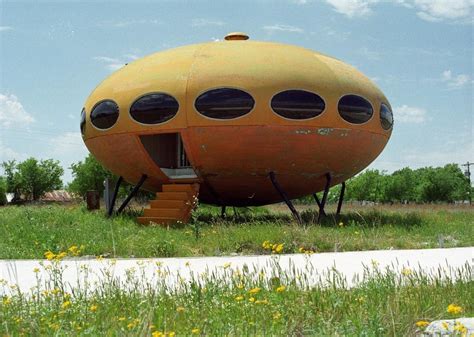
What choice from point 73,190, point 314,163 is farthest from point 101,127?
point 73,190

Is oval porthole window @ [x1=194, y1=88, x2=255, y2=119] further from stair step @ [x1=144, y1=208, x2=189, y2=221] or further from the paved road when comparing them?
the paved road

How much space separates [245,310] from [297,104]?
10524 mm

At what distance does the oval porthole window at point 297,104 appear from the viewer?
1448cm

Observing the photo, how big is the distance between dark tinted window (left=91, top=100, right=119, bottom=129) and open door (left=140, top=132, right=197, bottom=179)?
38.9 inches

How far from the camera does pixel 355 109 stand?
1540 cm

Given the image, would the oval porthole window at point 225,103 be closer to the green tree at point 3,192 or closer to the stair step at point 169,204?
the stair step at point 169,204

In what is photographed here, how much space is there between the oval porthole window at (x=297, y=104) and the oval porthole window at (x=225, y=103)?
688 millimetres

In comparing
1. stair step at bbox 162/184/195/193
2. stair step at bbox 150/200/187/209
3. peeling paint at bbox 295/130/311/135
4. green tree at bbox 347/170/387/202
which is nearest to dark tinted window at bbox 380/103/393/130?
peeling paint at bbox 295/130/311/135

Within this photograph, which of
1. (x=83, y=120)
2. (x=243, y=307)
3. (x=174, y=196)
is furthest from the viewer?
(x=83, y=120)

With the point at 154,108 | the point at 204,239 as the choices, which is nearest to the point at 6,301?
the point at 204,239

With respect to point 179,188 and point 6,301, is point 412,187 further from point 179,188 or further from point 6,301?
point 6,301

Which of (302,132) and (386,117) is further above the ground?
(386,117)

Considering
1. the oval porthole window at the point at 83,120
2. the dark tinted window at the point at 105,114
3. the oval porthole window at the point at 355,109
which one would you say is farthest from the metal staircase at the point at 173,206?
the oval porthole window at the point at 355,109

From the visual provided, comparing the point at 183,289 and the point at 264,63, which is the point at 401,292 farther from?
the point at 264,63
